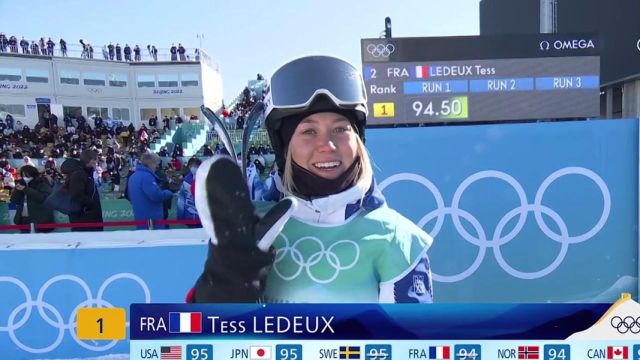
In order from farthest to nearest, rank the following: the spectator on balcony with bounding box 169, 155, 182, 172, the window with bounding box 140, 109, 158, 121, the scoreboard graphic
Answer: the window with bounding box 140, 109, 158, 121 < the spectator on balcony with bounding box 169, 155, 182, 172 < the scoreboard graphic

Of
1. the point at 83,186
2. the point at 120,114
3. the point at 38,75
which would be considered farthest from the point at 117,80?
the point at 83,186

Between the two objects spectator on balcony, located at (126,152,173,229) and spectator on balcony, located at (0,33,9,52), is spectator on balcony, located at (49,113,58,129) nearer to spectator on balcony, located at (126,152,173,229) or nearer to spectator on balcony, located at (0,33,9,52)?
spectator on balcony, located at (0,33,9,52)

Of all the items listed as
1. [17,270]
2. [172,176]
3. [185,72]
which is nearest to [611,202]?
[17,270]

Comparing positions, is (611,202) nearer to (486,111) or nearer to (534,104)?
(486,111)

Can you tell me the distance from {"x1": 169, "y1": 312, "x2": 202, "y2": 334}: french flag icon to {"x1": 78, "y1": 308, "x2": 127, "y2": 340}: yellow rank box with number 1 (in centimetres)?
92

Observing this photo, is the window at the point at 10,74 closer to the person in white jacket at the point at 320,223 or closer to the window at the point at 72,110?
the window at the point at 72,110

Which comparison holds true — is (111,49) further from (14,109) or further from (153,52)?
(14,109)

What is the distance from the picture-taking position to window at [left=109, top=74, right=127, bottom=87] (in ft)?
110

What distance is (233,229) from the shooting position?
141 cm

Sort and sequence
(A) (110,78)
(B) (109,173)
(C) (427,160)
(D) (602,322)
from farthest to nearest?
(A) (110,78) < (B) (109,173) < (C) (427,160) < (D) (602,322)

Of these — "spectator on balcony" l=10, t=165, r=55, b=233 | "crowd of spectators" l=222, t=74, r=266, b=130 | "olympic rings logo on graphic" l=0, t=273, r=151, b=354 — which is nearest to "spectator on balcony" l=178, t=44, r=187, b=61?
"crowd of spectators" l=222, t=74, r=266, b=130

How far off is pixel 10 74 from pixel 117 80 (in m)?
7.14

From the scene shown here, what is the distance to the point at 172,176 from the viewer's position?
389 inches

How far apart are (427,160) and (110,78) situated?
119 ft
